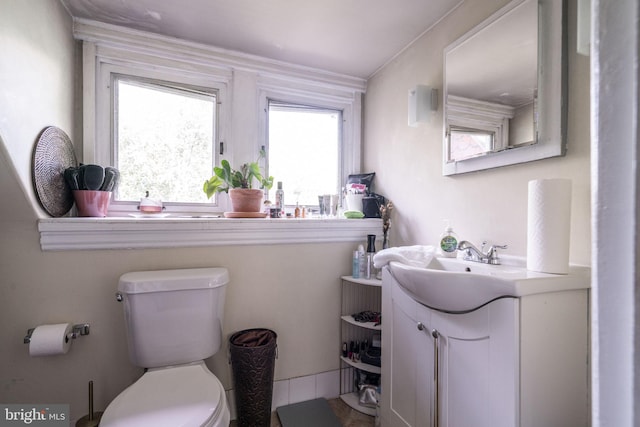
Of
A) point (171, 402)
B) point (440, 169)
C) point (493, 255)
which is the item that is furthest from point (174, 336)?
point (440, 169)

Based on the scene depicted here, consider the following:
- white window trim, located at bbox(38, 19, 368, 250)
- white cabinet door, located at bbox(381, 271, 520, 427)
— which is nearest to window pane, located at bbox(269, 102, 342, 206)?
white window trim, located at bbox(38, 19, 368, 250)

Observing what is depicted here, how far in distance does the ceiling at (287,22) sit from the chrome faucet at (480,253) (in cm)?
116

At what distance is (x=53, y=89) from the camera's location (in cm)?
133

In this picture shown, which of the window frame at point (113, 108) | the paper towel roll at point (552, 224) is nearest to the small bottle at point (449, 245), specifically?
the paper towel roll at point (552, 224)

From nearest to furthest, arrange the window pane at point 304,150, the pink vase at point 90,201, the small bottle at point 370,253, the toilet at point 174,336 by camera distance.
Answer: the toilet at point 174,336 → the pink vase at point 90,201 → the small bottle at point 370,253 → the window pane at point 304,150

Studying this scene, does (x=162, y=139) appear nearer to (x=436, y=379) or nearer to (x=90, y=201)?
(x=90, y=201)

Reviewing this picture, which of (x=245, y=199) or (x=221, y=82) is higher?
(x=221, y=82)

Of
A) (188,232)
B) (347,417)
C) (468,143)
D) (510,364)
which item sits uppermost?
(468,143)

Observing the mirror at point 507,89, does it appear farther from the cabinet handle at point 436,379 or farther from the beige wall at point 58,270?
the beige wall at point 58,270

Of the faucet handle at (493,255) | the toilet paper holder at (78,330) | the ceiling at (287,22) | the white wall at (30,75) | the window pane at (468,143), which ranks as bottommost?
the toilet paper holder at (78,330)

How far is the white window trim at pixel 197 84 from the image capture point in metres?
1.34

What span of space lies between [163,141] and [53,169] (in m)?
0.58

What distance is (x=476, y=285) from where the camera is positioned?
862 mm

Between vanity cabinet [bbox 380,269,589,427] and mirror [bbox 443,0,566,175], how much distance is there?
0.57 m
